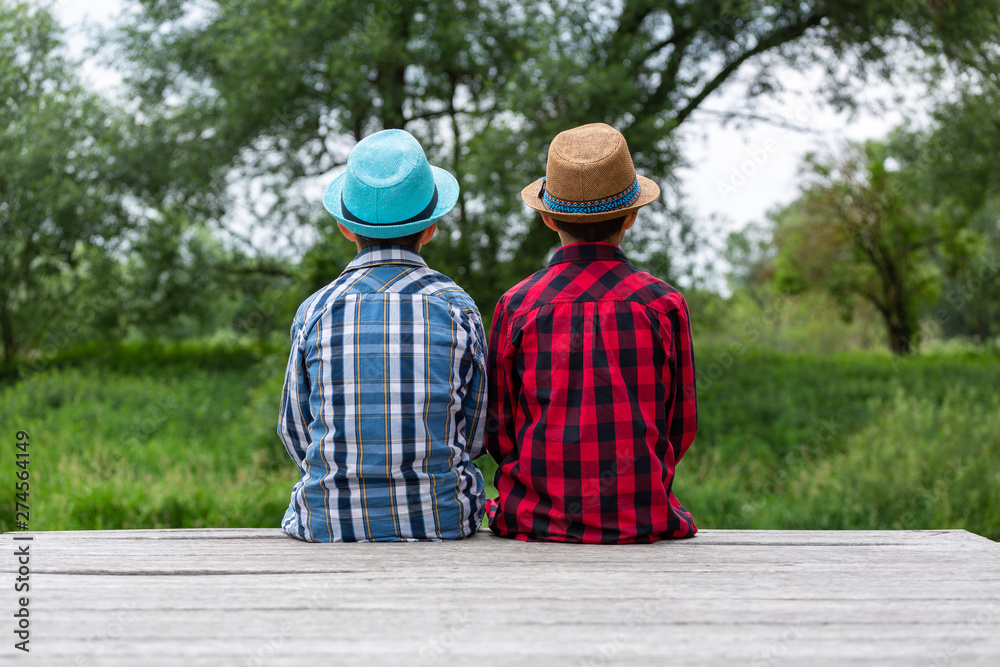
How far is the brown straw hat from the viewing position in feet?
7.69

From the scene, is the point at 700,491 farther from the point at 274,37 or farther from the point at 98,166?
the point at 98,166

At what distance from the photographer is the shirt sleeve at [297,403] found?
240 cm

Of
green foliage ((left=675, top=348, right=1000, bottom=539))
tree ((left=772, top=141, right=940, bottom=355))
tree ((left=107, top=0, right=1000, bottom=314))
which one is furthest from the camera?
tree ((left=772, top=141, right=940, bottom=355))

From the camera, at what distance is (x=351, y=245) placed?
25.7ft

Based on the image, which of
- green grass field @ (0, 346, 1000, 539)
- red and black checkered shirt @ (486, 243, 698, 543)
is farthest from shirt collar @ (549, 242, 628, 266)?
green grass field @ (0, 346, 1000, 539)

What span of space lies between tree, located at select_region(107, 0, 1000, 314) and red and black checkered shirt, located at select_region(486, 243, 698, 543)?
5027mm

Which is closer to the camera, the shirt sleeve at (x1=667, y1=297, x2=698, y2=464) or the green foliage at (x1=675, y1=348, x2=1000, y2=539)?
the shirt sleeve at (x1=667, y1=297, x2=698, y2=464)

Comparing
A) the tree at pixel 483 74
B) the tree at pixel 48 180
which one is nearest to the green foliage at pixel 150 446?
the tree at pixel 48 180

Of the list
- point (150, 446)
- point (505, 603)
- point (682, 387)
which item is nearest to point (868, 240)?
point (150, 446)

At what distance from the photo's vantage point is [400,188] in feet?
7.75

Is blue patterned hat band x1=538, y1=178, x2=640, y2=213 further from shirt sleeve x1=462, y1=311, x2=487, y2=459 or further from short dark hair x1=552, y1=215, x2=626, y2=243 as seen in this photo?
shirt sleeve x1=462, y1=311, x2=487, y2=459

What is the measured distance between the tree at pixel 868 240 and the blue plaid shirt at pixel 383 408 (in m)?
17.0

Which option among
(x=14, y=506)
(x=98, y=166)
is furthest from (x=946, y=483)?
(x=98, y=166)

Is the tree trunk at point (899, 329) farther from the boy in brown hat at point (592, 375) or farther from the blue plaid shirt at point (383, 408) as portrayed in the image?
the blue plaid shirt at point (383, 408)
